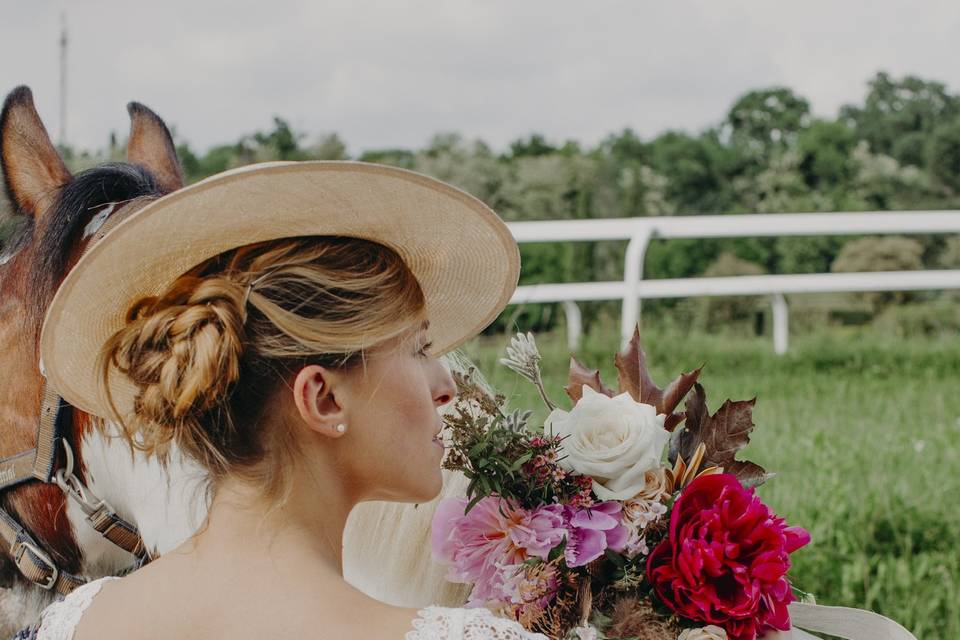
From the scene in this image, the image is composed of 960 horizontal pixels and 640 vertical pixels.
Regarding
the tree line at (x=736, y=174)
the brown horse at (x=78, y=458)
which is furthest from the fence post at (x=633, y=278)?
the tree line at (x=736, y=174)

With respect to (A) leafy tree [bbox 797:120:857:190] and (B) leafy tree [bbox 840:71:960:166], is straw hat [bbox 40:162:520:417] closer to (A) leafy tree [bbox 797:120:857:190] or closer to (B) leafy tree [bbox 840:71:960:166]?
(A) leafy tree [bbox 797:120:857:190]

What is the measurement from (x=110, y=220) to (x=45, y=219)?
19cm

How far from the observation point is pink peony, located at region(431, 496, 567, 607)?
146 cm

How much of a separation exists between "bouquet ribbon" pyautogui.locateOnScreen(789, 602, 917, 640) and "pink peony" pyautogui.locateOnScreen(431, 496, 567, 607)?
459 mm

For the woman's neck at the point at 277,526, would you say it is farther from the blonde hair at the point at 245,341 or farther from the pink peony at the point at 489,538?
the pink peony at the point at 489,538

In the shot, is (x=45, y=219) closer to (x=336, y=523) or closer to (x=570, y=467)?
(x=336, y=523)

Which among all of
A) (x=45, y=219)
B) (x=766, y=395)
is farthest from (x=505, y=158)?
(x=45, y=219)

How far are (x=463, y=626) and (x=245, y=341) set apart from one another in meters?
0.47

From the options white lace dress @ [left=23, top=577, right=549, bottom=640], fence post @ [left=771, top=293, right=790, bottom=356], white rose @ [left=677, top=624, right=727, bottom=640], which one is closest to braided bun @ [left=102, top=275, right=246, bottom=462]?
white lace dress @ [left=23, top=577, right=549, bottom=640]

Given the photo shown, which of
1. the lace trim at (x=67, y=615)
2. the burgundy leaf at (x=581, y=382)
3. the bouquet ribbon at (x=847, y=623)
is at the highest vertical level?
the burgundy leaf at (x=581, y=382)

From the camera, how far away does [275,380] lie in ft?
4.57

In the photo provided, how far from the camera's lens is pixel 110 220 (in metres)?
2.22

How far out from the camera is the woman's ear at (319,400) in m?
1.36

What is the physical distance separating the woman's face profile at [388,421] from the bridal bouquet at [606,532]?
0.15ft
